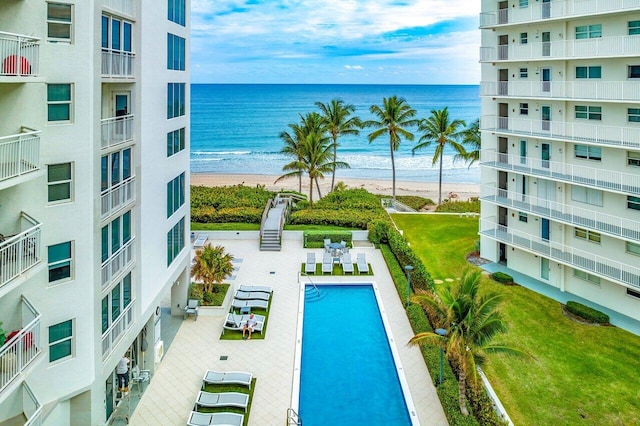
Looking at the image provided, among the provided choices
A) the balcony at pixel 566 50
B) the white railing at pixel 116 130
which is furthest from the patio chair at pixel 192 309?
the balcony at pixel 566 50

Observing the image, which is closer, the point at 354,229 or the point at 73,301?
the point at 73,301

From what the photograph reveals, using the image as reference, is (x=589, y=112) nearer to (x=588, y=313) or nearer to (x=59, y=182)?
(x=588, y=313)

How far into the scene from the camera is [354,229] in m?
36.5

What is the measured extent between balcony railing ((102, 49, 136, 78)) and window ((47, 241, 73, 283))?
15.2ft

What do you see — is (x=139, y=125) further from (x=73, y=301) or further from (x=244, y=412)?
(x=244, y=412)

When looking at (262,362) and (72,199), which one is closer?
(72,199)

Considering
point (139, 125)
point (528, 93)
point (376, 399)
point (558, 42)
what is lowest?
point (376, 399)

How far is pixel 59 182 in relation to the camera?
→ 1216 centimetres

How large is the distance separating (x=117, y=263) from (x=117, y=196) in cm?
196

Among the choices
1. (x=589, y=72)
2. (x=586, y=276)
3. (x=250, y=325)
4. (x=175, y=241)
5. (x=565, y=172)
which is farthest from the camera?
(x=565, y=172)

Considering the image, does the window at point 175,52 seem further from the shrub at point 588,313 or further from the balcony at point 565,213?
the shrub at point 588,313

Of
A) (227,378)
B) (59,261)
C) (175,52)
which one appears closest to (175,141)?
(175,52)

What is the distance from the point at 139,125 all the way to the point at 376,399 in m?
11.6

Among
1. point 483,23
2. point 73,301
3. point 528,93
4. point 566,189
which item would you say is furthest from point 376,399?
point 483,23
